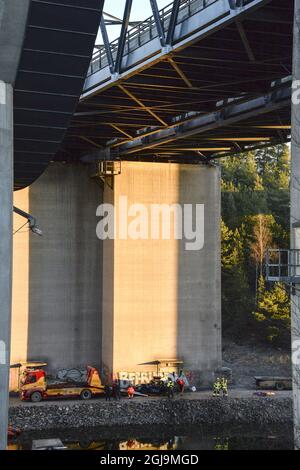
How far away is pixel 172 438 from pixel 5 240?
18789mm

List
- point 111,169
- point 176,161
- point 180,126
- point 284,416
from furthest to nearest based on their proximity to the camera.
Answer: point 176,161
point 111,169
point 284,416
point 180,126

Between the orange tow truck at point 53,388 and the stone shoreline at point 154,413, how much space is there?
0.74m

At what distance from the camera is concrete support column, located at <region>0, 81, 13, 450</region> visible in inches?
490

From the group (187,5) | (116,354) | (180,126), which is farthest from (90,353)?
(187,5)

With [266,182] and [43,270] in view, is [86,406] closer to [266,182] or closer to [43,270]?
[43,270]

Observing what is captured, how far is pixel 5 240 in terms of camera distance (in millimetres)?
12508

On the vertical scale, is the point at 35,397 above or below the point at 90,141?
below

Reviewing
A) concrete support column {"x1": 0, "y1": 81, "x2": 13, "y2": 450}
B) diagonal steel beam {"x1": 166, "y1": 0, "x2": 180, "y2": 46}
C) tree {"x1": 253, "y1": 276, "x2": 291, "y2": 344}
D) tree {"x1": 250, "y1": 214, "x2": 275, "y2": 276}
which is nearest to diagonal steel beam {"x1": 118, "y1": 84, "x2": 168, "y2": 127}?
diagonal steel beam {"x1": 166, "y1": 0, "x2": 180, "y2": 46}

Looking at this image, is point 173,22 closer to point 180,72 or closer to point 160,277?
point 180,72

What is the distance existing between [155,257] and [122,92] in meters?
12.8

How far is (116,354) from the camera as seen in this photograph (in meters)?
33.8

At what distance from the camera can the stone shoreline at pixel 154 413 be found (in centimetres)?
3064

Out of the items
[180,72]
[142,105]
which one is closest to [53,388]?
[142,105]

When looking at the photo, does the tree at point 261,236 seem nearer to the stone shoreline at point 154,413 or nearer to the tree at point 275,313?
the tree at point 275,313
